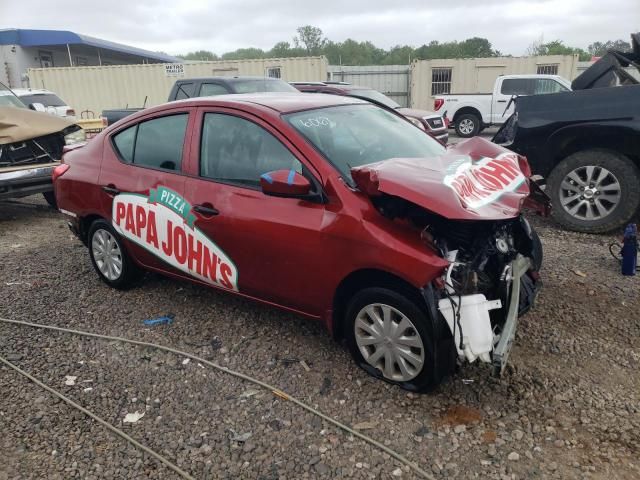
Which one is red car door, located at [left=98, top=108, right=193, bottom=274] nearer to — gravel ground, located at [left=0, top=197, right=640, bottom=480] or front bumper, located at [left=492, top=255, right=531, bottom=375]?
gravel ground, located at [left=0, top=197, right=640, bottom=480]

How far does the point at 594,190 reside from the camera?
5219 millimetres

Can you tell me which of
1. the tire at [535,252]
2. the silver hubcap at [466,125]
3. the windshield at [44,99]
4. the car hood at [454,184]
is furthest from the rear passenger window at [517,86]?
the car hood at [454,184]

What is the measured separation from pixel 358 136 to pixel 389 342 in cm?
136

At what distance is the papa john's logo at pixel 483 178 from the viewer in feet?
8.57

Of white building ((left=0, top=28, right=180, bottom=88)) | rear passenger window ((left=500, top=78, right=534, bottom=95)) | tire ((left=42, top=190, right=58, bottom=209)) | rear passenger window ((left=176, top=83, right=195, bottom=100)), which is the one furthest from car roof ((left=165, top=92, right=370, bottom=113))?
white building ((left=0, top=28, right=180, bottom=88))

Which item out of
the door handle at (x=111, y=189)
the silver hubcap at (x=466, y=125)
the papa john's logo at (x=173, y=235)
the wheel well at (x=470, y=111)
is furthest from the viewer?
the silver hubcap at (x=466, y=125)

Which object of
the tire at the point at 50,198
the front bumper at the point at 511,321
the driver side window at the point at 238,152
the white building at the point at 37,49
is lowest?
the tire at the point at 50,198

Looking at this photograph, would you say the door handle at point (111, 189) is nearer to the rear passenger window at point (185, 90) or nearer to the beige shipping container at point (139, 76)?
the rear passenger window at point (185, 90)

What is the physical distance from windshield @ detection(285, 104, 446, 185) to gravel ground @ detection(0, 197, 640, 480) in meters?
1.29

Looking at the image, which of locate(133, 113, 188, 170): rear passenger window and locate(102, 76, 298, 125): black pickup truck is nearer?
locate(133, 113, 188, 170): rear passenger window

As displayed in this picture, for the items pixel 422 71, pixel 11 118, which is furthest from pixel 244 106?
pixel 422 71

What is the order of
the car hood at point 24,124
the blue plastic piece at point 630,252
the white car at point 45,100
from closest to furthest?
the blue plastic piece at point 630,252 < the car hood at point 24,124 < the white car at point 45,100

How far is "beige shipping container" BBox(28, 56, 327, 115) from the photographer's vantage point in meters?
19.8

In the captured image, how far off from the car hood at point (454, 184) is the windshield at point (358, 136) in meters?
0.27
